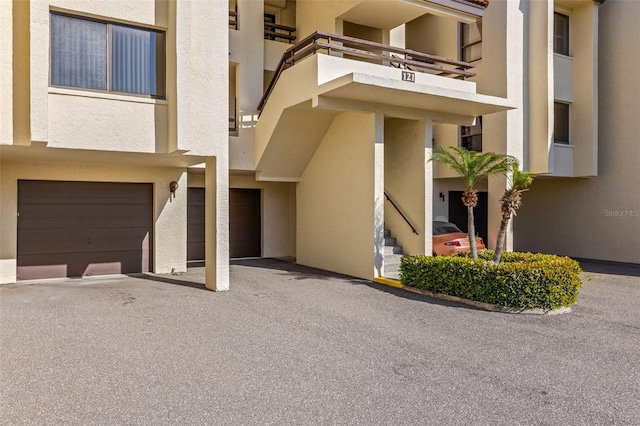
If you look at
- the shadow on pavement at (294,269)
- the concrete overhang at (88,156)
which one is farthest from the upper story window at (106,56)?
the shadow on pavement at (294,269)

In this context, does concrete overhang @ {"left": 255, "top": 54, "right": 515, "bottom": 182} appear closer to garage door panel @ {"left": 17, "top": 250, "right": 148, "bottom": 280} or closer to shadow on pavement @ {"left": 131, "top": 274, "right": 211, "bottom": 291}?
shadow on pavement @ {"left": 131, "top": 274, "right": 211, "bottom": 291}

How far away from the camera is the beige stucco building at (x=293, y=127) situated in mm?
9133

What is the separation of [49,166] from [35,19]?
12.8 feet

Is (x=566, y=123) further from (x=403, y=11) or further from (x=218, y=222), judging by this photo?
(x=218, y=222)

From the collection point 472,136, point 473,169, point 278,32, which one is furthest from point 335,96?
point 472,136

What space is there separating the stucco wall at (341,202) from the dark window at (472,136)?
5991mm

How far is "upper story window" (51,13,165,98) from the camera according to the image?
8.82 m

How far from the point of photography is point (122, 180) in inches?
472

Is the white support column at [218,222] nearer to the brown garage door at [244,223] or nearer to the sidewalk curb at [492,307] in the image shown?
the sidewalk curb at [492,307]

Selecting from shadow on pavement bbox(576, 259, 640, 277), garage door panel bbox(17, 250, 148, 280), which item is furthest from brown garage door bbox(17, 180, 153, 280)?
shadow on pavement bbox(576, 259, 640, 277)

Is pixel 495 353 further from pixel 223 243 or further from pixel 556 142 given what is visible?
pixel 556 142

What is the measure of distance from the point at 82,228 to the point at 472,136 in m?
12.6

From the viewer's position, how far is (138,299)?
9.23 m

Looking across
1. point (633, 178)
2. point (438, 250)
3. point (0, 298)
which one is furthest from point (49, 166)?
point (633, 178)
